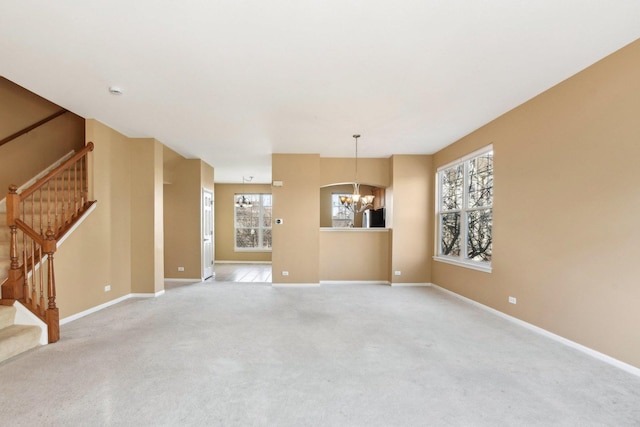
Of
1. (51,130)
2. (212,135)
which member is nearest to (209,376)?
(212,135)

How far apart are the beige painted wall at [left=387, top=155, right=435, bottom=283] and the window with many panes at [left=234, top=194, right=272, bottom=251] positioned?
17.7 feet

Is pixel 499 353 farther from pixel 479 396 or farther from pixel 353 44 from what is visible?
pixel 353 44

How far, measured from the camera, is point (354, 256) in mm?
6238

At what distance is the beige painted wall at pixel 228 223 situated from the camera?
10047 millimetres

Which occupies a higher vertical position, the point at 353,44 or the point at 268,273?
the point at 353,44

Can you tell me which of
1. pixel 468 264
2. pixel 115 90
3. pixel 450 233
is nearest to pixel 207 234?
pixel 115 90

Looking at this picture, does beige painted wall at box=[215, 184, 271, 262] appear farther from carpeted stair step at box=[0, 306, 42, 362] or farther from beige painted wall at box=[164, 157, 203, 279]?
carpeted stair step at box=[0, 306, 42, 362]

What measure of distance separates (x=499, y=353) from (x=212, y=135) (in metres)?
4.90

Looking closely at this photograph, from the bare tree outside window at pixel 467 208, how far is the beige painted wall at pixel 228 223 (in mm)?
6232

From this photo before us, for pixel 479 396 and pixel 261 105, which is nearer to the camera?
pixel 479 396

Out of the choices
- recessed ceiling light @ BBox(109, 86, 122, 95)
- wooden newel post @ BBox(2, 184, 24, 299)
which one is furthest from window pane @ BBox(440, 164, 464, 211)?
wooden newel post @ BBox(2, 184, 24, 299)

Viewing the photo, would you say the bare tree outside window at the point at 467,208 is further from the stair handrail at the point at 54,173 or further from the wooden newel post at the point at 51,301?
the stair handrail at the point at 54,173

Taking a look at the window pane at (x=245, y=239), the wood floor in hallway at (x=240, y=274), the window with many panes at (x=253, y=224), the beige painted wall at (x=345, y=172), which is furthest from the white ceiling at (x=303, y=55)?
the window pane at (x=245, y=239)

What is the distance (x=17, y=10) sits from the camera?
6.67 ft
